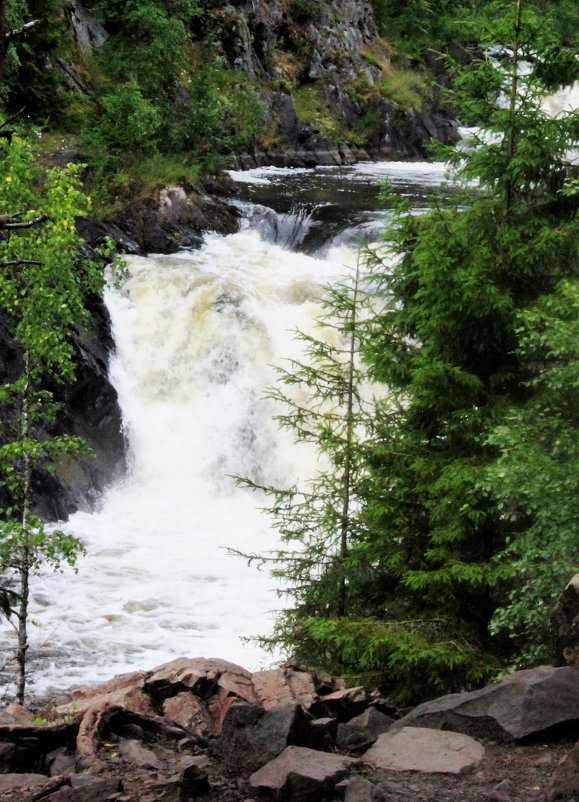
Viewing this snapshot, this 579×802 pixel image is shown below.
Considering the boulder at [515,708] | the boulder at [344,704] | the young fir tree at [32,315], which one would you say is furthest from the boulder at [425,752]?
the young fir tree at [32,315]

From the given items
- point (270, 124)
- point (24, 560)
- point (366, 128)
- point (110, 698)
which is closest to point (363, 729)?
point (110, 698)

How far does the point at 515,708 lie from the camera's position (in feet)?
21.7

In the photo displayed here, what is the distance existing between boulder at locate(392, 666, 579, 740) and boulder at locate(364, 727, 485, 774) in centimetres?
19

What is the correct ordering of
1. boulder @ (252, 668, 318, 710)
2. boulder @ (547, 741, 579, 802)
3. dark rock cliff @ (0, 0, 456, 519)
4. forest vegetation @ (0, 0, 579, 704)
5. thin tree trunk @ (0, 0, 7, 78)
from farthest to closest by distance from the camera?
1. dark rock cliff @ (0, 0, 456, 519)
2. boulder @ (252, 668, 318, 710)
3. forest vegetation @ (0, 0, 579, 704)
4. boulder @ (547, 741, 579, 802)
5. thin tree trunk @ (0, 0, 7, 78)

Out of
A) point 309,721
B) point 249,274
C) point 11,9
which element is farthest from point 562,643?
point 11,9

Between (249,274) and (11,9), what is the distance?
797 cm

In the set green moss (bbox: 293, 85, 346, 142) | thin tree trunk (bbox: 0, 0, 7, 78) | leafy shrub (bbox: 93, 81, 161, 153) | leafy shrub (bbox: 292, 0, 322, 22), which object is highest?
leafy shrub (bbox: 292, 0, 322, 22)

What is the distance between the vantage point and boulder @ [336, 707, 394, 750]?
22.8ft

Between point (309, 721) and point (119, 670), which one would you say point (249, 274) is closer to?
point (119, 670)

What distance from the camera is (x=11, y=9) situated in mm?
20719

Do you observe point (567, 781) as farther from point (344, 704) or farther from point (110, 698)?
point (110, 698)

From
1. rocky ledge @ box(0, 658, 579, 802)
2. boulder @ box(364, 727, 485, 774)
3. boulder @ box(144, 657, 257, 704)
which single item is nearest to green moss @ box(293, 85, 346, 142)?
boulder @ box(144, 657, 257, 704)

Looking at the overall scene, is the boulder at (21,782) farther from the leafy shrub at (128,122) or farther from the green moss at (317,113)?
the green moss at (317,113)

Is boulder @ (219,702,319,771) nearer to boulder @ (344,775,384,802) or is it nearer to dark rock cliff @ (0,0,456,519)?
boulder @ (344,775,384,802)
